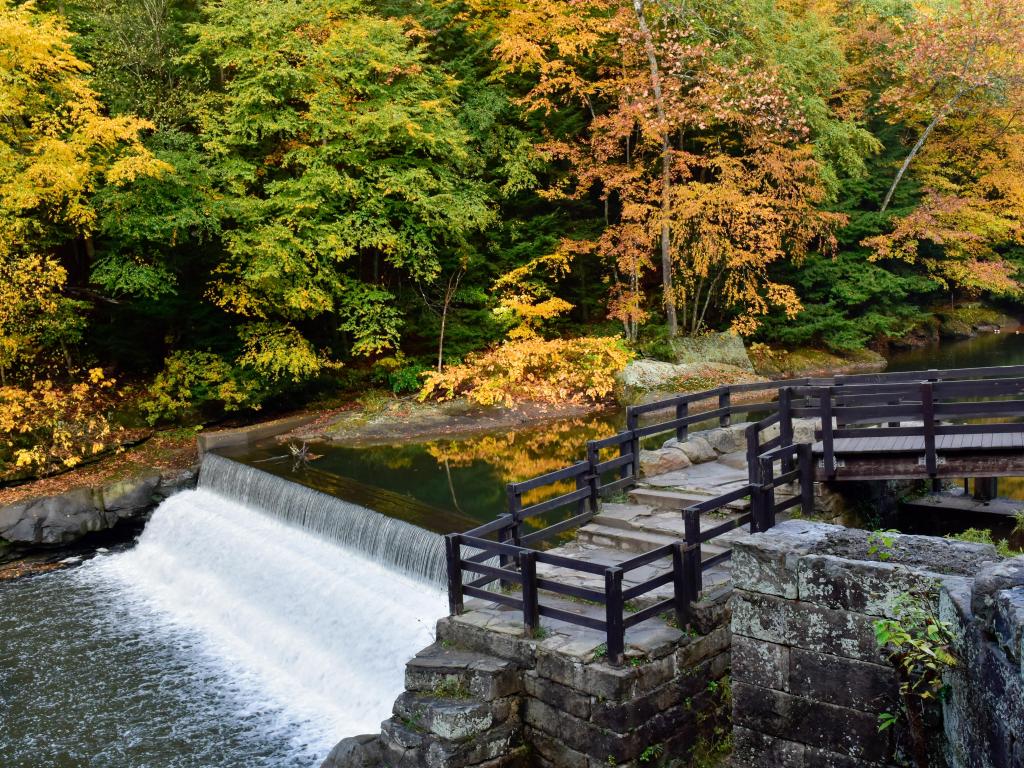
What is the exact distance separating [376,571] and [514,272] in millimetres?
12798

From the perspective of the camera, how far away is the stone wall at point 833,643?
160 inches

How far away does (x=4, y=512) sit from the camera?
49.6 ft

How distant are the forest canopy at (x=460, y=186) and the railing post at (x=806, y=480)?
13.1m

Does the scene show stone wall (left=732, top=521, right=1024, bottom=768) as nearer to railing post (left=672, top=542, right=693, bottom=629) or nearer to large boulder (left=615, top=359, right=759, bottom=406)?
railing post (left=672, top=542, right=693, bottom=629)

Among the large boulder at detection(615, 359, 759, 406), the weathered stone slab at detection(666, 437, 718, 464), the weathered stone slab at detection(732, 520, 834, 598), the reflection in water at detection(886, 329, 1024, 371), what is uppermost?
the weathered stone slab at detection(732, 520, 834, 598)

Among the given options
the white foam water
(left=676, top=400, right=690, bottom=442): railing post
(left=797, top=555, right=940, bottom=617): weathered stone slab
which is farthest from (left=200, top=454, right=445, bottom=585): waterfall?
(left=797, top=555, right=940, bottom=617): weathered stone slab

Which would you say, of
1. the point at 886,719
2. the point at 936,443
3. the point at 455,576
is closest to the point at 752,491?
the point at 936,443

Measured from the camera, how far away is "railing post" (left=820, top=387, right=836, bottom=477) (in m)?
8.55

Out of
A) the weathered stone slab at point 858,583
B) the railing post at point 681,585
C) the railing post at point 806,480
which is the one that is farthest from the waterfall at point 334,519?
the weathered stone slab at point 858,583

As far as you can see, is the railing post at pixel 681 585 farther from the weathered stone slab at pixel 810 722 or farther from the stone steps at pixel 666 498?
the stone steps at pixel 666 498

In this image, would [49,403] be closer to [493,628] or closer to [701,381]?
[493,628]

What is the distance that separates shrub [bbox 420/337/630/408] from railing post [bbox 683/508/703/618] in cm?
1375

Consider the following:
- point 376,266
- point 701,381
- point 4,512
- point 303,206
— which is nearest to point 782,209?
point 701,381

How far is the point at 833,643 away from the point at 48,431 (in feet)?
56.4
